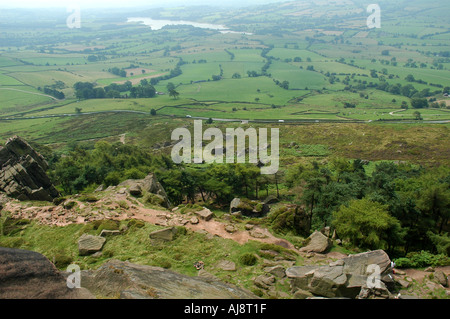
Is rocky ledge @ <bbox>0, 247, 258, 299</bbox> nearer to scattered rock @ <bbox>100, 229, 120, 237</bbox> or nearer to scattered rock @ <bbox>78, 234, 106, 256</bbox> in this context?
scattered rock @ <bbox>78, 234, 106, 256</bbox>

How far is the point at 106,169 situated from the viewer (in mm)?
66125

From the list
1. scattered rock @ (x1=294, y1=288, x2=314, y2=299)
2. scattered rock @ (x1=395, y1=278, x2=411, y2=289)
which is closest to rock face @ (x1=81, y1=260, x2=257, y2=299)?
scattered rock @ (x1=294, y1=288, x2=314, y2=299)

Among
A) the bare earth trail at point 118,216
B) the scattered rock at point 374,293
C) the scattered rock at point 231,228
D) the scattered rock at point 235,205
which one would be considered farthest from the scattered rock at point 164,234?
the scattered rock at point 235,205

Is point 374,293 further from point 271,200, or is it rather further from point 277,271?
point 271,200

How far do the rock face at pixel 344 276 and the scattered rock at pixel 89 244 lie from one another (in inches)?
774

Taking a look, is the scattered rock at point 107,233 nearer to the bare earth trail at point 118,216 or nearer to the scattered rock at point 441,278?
the bare earth trail at point 118,216

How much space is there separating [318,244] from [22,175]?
51.9m

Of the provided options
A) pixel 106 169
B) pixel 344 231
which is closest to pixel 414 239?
pixel 344 231

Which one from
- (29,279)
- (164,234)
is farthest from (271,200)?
(29,279)

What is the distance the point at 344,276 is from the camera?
2225cm
